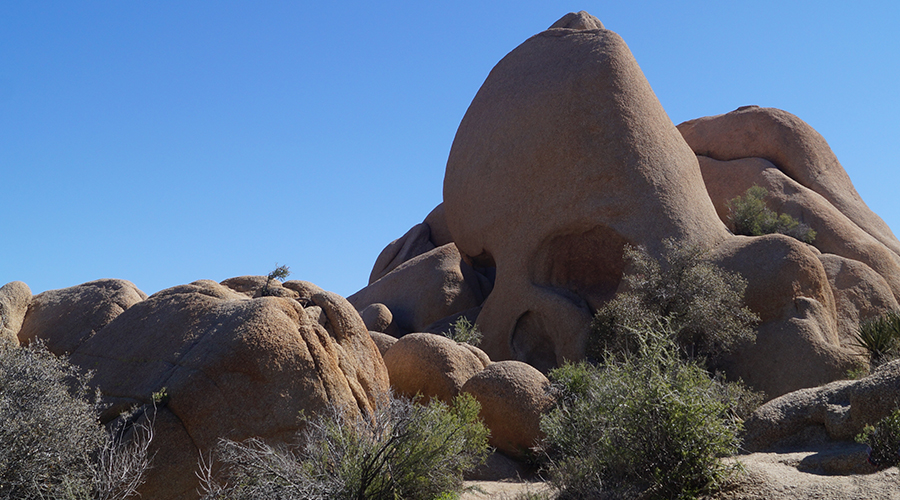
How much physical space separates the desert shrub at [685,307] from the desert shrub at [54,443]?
996cm

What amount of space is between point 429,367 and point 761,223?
535 inches

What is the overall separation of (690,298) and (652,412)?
8391 mm

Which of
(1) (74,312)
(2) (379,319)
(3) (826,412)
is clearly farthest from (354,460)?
(2) (379,319)

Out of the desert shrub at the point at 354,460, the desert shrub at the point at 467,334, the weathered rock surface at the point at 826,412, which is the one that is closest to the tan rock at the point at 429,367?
the desert shrub at the point at 354,460

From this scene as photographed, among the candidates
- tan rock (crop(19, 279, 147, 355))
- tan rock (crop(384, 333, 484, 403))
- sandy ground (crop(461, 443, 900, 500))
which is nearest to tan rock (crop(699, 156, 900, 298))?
tan rock (crop(384, 333, 484, 403))

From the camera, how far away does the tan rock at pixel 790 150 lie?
25.1 m

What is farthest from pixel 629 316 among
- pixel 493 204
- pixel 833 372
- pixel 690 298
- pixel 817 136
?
pixel 817 136

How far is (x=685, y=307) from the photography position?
14844 millimetres

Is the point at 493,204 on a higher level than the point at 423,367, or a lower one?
higher

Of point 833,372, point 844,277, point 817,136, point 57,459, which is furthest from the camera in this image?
point 817,136

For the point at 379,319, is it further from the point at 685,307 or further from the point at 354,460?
the point at 354,460

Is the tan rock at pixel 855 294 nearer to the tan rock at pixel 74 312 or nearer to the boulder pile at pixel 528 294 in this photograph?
the boulder pile at pixel 528 294

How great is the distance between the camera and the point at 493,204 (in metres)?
20.7

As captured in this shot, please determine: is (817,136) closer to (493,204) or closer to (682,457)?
(493,204)
